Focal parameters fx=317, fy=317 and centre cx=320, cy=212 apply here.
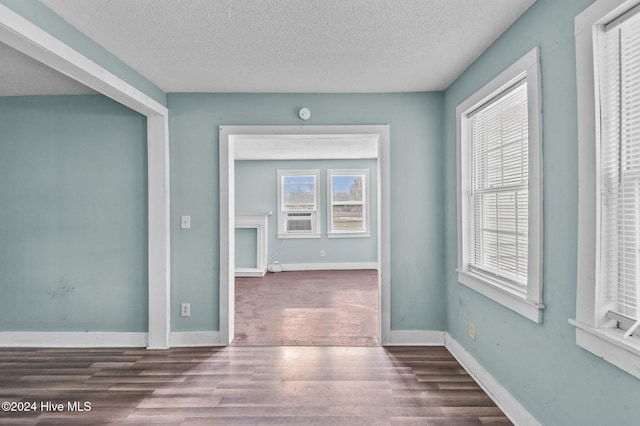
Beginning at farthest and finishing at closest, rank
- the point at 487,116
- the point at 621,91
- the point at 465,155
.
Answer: the point at 465,155
the point at 487,116
the point at 621,91

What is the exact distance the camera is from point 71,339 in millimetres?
3045

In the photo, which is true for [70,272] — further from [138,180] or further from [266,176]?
[266,176]

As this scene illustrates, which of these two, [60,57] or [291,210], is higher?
[60,57]

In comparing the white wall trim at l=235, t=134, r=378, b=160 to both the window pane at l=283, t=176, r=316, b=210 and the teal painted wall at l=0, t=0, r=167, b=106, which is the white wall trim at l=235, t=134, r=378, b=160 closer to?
the window pane at l=283, t=176, r=316, b=210

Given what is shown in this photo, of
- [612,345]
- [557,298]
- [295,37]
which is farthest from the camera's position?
[295,37]

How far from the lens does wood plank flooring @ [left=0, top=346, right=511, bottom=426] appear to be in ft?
6.54

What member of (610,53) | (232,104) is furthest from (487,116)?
(232,104)

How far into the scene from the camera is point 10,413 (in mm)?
2057

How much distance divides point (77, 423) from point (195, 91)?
2.70 meters

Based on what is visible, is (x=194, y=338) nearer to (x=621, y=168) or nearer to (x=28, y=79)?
(x=28, y=79)

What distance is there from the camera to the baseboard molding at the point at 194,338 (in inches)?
119

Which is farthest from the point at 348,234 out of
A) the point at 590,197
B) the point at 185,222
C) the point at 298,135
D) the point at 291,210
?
the point at 590,197

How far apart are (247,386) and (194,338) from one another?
0.99 m

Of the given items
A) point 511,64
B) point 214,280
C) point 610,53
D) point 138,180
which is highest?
point 511,64
